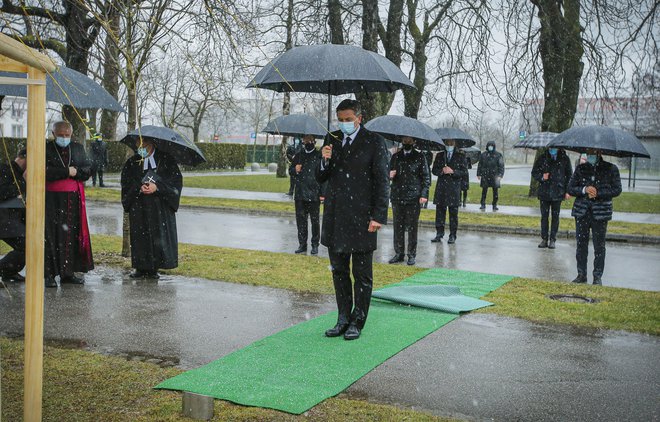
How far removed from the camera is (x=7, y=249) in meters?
11.7

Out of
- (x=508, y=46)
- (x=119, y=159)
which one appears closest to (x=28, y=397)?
(x=508, y=46)

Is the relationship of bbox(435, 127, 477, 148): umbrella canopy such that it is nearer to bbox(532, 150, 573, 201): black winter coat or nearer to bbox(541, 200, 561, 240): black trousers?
bbox(532, 150, 573, 201): black winter coat

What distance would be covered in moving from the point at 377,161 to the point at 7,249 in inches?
304

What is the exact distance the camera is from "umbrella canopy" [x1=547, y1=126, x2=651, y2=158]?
978 centimetres

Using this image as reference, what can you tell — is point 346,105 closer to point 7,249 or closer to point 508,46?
point 7,249

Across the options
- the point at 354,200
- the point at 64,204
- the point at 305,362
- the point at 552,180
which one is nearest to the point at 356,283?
the point at 354,200

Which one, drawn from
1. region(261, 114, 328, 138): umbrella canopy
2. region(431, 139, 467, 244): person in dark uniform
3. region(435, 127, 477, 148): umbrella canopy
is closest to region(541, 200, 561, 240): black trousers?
region(431, 139, 467, 244): person in dark uniform

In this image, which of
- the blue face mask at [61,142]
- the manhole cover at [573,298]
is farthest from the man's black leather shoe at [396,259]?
the blue face mask at [61,142]

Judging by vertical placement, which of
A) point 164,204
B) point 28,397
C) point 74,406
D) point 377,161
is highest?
point 377,161

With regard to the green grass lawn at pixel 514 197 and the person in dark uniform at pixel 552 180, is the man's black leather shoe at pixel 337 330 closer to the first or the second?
the person in dark uniform at pixel 552 180

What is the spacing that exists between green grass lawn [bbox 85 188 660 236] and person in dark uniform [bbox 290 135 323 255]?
6376mm

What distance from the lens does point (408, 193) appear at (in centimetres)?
1177

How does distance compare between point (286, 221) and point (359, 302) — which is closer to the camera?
point (359, 302)

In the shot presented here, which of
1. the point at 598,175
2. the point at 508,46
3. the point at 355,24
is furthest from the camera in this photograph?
the point at 355,24
